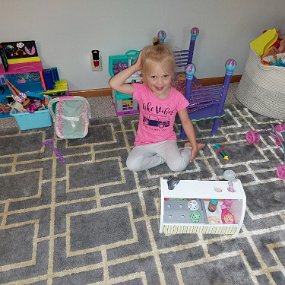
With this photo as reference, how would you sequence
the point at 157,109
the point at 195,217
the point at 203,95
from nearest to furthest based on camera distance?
1. the point at 195,217
2. the point at 157,109
3. the point at 203,95

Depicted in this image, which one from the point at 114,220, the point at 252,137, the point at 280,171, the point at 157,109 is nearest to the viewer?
the point at 114,220

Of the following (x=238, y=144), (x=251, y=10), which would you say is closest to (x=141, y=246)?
(x=238, y=144)

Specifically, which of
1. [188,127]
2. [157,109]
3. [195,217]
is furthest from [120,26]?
[195,217]

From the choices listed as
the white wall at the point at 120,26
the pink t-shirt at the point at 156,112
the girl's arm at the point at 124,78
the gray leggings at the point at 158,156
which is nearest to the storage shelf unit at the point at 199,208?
the gray leggings at the point at 158,156

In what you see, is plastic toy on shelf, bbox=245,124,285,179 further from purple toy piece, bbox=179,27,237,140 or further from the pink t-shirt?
the pink t-shirt

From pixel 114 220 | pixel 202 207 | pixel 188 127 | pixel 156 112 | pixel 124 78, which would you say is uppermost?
pixel 124 78

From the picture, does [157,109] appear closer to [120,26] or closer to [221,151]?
[221,151]

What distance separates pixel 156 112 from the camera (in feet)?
5.85

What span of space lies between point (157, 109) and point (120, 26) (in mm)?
958

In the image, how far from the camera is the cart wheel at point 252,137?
2.13 metres

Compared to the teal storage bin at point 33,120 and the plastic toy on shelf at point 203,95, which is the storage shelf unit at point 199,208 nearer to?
Result: the plastic toy on shelf at point 203,95

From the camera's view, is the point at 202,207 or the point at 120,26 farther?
the point at 120,26

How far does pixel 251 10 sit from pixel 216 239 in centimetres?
201

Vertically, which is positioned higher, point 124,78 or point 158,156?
point 124,78
